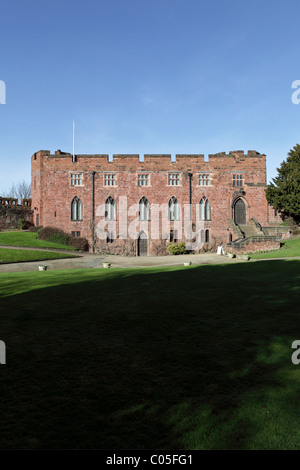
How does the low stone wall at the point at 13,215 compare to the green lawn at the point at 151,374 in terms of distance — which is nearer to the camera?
the green lawn at the point at 151,374

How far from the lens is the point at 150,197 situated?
122 feet

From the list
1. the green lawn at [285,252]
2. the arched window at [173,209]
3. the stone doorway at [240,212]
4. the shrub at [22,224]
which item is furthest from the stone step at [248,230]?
the shrub at [22,224]

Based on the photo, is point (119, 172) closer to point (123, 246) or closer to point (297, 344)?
point (123, 246)

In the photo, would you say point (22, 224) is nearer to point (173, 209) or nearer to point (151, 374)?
point (173, 209)

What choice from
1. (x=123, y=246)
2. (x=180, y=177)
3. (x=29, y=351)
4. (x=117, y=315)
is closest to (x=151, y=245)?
(x=123, y=246)

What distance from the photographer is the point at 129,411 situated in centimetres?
352

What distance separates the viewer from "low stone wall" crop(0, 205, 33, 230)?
43500mm

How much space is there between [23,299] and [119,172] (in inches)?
1163

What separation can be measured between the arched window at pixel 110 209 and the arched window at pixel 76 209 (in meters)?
3.37

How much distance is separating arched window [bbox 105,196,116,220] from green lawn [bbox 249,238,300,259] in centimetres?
1775

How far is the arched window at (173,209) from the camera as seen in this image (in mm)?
37188

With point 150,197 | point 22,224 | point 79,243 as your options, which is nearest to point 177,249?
point 150,197

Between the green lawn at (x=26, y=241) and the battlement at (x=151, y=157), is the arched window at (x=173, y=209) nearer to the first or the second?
the battlement at (x=151, y=157)

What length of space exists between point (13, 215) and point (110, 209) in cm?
1632
